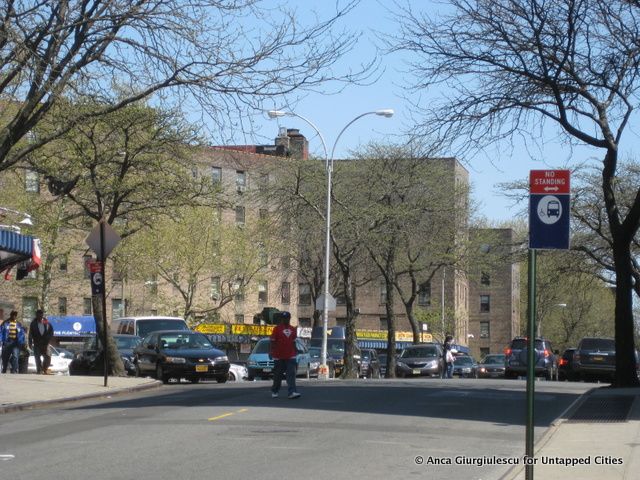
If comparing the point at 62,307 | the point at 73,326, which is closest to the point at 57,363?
the point at 73,326

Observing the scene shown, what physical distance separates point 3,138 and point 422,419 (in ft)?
27.4

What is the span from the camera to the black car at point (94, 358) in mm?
30562

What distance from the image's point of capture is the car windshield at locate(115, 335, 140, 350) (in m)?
35.0

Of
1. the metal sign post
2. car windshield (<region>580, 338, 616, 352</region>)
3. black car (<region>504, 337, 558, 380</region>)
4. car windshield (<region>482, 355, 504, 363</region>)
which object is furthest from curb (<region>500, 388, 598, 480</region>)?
car windshield (<region>482, 355, 504, 363</region>)

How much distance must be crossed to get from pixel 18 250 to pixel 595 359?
22.4 m

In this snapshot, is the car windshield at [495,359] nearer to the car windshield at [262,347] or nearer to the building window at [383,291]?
the building window at [383,291]

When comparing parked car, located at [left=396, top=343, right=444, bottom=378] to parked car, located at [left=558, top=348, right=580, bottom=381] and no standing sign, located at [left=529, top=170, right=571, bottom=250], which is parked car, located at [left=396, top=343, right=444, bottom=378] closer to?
parked car, located at [left=558, top=348, right=580, bottom=381]

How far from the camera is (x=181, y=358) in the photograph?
28.2 m

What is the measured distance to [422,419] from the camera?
15969 millimetres

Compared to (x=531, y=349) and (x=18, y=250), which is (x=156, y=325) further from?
(x=531, y=349)

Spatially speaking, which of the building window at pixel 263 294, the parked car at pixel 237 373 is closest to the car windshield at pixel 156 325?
the parked car at pixel 237 373

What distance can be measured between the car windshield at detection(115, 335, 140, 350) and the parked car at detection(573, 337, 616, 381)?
1578cm

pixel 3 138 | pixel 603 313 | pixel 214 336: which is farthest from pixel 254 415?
pixel 603 313

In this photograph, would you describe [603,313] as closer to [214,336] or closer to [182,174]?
[214,336]
